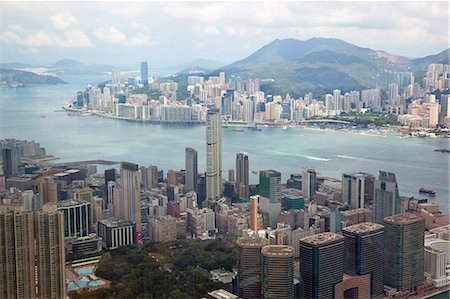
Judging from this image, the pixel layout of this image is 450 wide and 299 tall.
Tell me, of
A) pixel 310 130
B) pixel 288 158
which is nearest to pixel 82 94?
pixel 288 158

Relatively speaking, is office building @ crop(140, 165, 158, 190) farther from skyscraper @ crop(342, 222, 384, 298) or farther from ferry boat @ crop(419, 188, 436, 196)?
ferry boat @ crop(419, 188, 436, 196)

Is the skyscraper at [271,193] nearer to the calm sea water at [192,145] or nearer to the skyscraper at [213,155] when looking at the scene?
the calm sea water at [192,145]

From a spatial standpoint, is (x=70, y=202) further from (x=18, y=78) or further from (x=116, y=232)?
(x=18, y=78)

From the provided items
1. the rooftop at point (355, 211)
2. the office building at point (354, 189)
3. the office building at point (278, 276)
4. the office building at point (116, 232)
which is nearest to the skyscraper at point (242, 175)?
the office building at point (354, 189)

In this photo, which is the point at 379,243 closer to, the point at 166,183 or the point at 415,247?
the point at 415,247

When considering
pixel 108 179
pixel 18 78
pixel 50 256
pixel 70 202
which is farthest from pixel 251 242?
pixel 18 78
